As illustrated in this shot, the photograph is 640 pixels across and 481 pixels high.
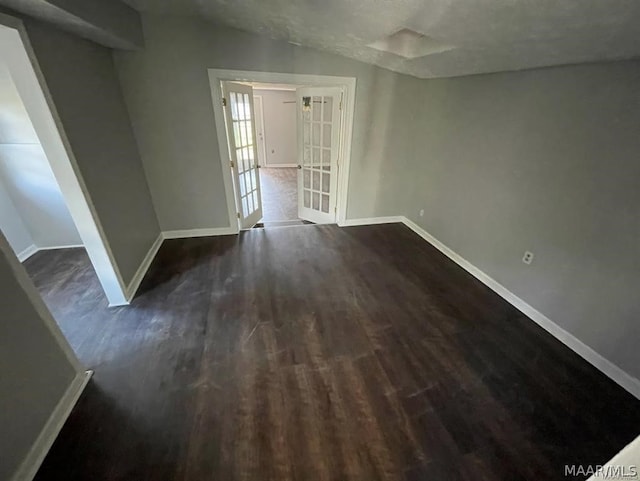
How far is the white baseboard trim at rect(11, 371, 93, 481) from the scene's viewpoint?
1.31 m

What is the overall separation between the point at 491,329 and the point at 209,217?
330 cm

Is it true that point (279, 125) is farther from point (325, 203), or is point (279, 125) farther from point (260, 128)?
point (325, 203)

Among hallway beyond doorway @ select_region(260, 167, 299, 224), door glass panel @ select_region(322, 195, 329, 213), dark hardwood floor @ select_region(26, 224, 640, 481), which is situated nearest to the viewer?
dark hardwood floor @ select_region(26, 224, 640, 481)

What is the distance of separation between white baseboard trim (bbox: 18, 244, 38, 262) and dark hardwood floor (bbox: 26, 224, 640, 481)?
60cm

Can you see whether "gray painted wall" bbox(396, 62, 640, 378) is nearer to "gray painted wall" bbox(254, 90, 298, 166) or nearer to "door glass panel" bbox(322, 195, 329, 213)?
"door glass panel" bbox(322, 195, 329, 213)

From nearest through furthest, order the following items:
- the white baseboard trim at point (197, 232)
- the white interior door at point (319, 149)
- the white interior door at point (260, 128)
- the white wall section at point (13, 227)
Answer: the white wall section at point (13, 227), the white baseboard trim at point (197, 232), the white interior door at point (319, 149), the white interior door at point (260, 128)

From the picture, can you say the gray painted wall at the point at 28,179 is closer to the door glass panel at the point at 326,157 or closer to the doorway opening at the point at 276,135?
the door glass panel at the point at 326,157

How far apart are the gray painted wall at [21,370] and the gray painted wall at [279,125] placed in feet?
24.3

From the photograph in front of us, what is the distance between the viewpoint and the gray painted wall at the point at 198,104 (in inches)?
109

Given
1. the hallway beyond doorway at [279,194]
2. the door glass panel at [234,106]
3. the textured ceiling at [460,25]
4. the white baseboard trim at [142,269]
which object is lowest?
the hallway beyond doorway at [279,194]

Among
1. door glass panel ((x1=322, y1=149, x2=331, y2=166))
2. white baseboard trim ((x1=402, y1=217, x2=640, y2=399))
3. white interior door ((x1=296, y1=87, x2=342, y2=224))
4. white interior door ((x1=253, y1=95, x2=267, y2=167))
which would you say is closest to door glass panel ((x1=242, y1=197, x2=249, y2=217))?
white interior door ((x1=296, y1=87, x2=342, y2=224))

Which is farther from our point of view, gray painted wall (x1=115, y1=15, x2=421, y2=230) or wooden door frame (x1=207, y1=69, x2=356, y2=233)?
wooden door frame (x1=207, y1=69, x2=356, y2=233)

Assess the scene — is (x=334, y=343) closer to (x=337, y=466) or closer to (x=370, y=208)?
(x=337, y=466)

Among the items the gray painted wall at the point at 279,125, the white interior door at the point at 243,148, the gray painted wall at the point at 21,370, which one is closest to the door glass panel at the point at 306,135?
the white interior door at the point at 243,148
